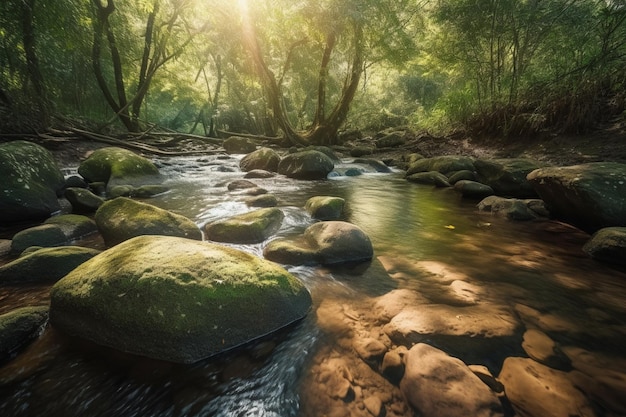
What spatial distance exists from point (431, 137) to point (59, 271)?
529 inches

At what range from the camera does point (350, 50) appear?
1350 cm

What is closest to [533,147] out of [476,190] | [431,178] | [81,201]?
[431,178]

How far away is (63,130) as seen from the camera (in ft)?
29.8

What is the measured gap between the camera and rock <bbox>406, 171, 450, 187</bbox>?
745 centimetres

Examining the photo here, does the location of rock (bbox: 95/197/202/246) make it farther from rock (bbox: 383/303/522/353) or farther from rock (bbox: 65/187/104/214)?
rock (bbox: 383/303/522/353)

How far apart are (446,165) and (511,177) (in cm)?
268

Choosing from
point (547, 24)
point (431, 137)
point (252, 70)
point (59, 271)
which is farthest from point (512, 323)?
point (252, 70)

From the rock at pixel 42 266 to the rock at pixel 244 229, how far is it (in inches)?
52.5

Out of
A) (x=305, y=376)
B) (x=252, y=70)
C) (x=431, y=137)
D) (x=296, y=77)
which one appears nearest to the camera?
(x=305, y=376)

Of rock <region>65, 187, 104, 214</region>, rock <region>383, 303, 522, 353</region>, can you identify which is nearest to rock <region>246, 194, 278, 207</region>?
rock <region>65, 187, 104, 214</region>

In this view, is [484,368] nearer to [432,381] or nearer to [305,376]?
[432,381]

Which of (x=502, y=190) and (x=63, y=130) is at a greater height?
(x=63, y=130)

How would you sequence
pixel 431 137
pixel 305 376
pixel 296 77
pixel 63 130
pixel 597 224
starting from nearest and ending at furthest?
pixel 305 376 → pixel 597 224 → pixel 63 130 → pixel 431 137 → pixel 296 77

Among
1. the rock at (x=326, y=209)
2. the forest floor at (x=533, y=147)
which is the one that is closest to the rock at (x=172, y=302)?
the rock at (x=326, y=209)
